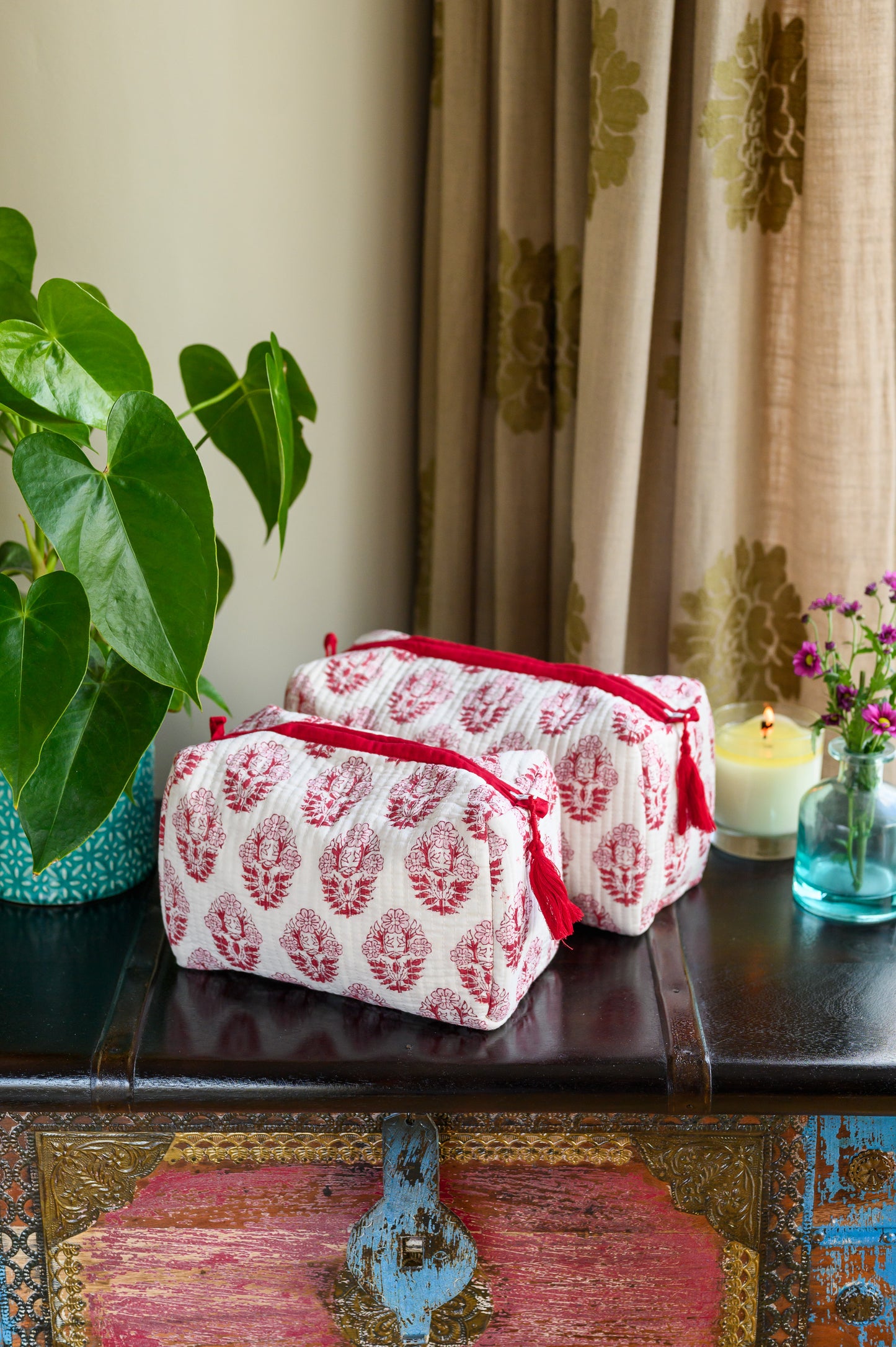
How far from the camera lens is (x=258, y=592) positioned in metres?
1.16

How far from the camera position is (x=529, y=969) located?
0.77m

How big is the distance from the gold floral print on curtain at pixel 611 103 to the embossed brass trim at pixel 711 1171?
2.50 feet

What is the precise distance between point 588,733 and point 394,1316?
40cm

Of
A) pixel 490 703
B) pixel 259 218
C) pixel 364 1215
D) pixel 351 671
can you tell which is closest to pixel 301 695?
pixel 351 671

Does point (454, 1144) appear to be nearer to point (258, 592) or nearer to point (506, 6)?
point (258, 592)

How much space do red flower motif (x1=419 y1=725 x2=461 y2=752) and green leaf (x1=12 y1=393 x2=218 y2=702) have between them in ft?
0.79

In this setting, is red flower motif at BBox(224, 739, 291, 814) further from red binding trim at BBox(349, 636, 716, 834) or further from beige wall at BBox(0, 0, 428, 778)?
beige wall at BBox(0, 0, 428, 778)

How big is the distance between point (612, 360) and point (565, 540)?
0.20m

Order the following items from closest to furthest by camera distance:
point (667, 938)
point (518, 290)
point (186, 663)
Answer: point (186, 663) → point (667, 938) → point (518, 290)

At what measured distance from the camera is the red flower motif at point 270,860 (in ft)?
2.43

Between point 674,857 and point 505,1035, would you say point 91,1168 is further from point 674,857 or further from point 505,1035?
point 674,857

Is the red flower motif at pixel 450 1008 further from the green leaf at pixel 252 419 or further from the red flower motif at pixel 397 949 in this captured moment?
the green leaf at pixel 252 419

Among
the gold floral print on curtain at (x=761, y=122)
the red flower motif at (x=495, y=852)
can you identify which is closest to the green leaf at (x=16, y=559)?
the red flower motif at (x=495, y=852)

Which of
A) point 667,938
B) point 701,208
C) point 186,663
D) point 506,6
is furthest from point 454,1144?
point 506,6
